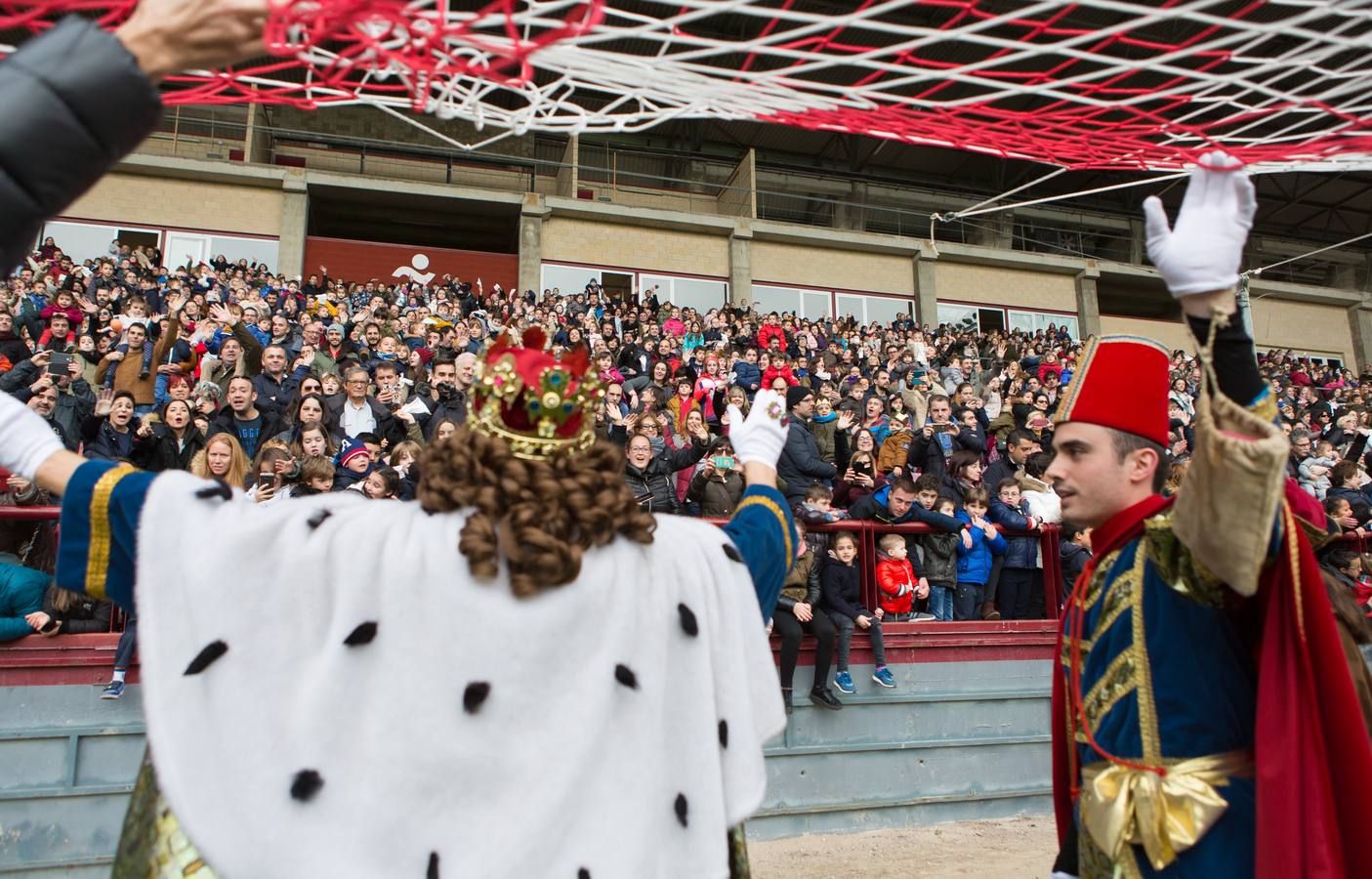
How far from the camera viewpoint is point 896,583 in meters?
6.88

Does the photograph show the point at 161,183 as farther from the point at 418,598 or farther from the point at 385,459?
Answer: the point at 418,598

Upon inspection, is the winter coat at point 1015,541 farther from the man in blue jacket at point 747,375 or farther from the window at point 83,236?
the window at point 83,236

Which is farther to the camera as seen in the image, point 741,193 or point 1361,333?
point 1361,333

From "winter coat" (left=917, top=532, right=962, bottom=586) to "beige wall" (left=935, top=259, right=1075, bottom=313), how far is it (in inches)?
709

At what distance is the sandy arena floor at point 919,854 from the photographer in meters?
5.30

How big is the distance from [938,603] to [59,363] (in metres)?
8.21

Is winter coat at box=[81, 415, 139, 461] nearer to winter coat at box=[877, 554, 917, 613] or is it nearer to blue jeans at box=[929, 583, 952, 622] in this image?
winter coat at box=[877, 554, 917, 613]

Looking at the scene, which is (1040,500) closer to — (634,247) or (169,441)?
(169,441)

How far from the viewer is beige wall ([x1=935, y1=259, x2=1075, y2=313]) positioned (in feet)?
79.0

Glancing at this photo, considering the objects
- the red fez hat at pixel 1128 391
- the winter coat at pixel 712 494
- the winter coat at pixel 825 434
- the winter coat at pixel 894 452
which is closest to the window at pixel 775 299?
the winter coat at pixel 894 452

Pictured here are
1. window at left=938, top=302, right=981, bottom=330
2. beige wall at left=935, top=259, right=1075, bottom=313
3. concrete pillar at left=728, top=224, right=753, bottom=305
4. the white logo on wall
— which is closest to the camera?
the white logo on wall

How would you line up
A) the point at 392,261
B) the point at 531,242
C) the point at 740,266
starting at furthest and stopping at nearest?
the point at 740,266 → the point at 531,242 → the point at 392,261

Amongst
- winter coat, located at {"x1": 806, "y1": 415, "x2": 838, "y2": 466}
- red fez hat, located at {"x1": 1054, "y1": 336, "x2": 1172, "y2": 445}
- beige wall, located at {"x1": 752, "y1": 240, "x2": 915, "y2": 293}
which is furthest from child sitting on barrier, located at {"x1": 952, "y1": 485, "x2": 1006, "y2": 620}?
beige wall, located at {"x1": 752, "y1": 240, "x2": 915, "y2": 293}

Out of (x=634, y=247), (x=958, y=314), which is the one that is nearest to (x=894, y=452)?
(x=634, y=247)
